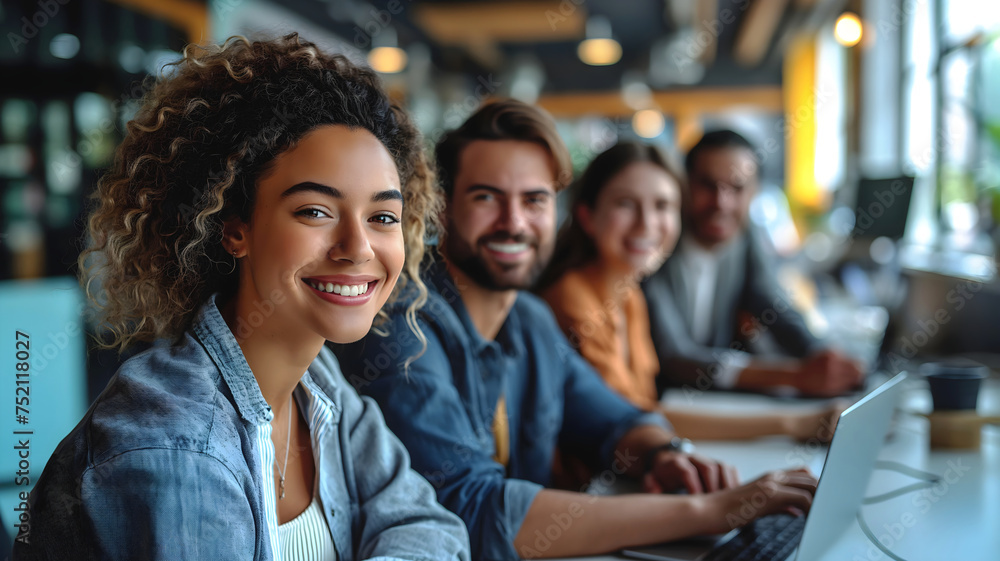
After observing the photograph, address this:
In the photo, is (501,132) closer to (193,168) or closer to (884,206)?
(193,168)

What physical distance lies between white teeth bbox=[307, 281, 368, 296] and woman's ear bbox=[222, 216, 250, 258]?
11 centimetres

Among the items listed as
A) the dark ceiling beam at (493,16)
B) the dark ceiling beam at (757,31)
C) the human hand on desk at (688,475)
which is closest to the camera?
the human hand on desk at (688,475)

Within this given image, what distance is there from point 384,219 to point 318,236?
11 centimetres

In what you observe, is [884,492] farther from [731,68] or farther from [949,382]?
[731,68]

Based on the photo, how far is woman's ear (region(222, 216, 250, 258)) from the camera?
0.97 metres

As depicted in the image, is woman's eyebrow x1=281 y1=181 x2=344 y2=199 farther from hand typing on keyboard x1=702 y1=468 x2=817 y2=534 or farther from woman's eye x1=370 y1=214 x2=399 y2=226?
hand typing on keyboard x1=702 y1=468 x2=817 y2=534

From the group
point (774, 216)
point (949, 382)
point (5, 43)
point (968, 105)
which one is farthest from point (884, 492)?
point (774, 216)

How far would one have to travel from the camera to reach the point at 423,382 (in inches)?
50.6

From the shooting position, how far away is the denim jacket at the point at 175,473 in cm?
76

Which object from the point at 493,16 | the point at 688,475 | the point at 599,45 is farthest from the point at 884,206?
the point at 599,45

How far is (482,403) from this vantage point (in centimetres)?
146

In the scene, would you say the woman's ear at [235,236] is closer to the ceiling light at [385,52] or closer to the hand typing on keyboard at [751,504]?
the hand typing on keyboard at [751,504]

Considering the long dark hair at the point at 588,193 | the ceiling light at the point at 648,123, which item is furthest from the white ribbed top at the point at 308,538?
the ceiling light at the point at 648,123

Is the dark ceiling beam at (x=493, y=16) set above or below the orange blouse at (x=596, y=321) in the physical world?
above
